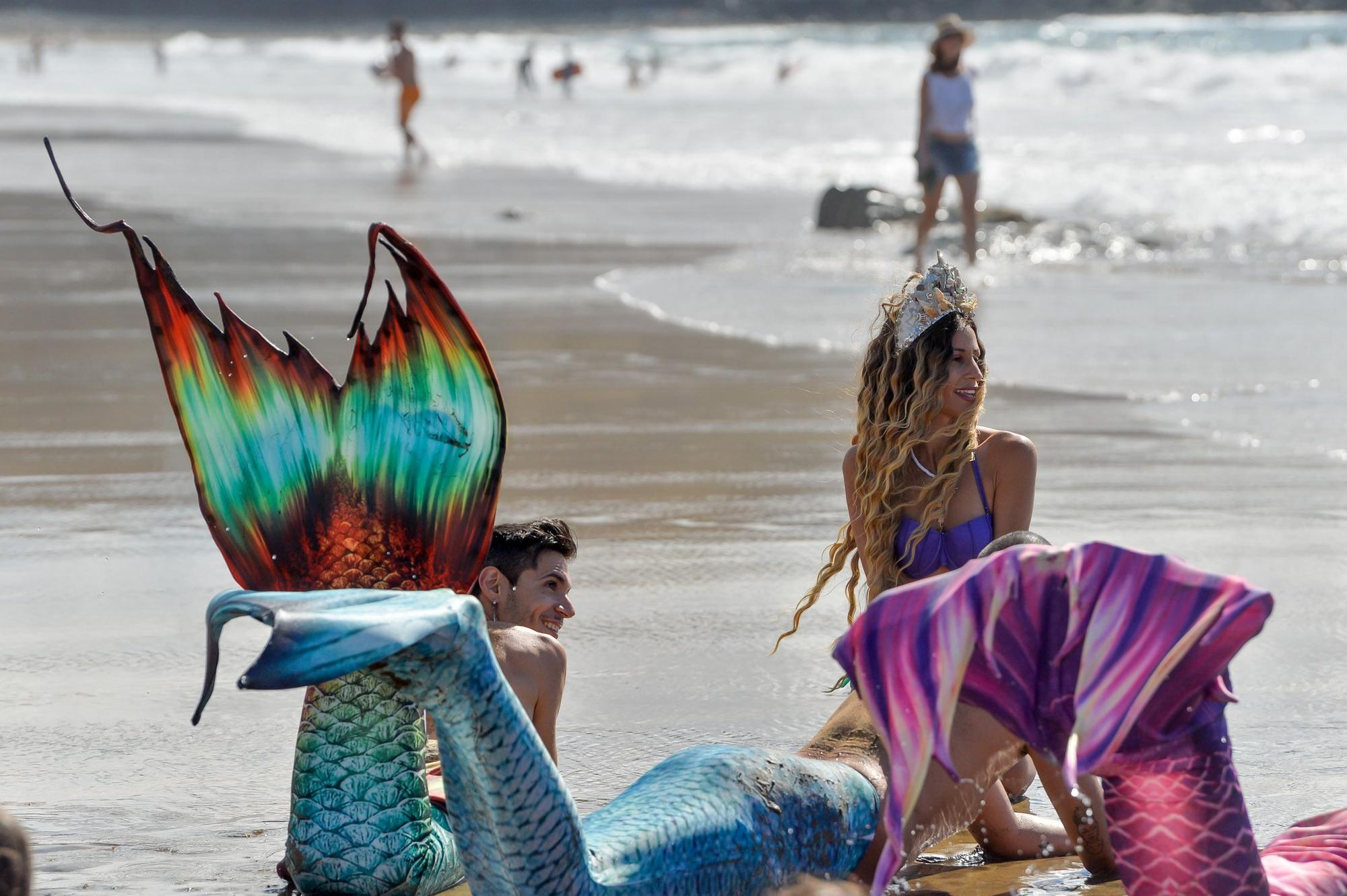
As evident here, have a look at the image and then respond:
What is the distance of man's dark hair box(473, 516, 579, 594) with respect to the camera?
157 inches

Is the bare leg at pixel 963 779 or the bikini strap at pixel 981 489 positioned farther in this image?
the bikini strap at pixel 981 489

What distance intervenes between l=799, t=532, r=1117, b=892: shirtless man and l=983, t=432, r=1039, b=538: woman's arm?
2.00 feet

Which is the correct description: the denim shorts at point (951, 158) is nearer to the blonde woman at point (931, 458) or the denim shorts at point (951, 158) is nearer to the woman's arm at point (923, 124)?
the woman's arm at point (923, 124)

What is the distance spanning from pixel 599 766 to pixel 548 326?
21.8ft

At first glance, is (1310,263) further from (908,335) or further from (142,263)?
(142,263)

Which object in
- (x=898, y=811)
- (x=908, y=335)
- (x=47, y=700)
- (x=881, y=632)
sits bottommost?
A: (x=47, y=700)

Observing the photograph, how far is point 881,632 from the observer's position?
2973 millimetres

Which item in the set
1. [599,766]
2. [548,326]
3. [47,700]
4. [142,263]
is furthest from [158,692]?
[548,326]

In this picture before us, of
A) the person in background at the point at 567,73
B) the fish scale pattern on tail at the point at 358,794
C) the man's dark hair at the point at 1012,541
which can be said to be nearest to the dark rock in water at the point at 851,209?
the man's dark hair at the point at 1012,541

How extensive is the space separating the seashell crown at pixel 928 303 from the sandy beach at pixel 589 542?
103 centimetres

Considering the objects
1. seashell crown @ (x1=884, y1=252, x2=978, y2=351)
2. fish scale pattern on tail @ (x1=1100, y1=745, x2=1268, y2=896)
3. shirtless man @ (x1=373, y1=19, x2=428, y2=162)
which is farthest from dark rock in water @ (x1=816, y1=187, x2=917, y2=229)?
fish scale pattern on tail @ (x1=1100, y1=745, x2=1268, y2=896)

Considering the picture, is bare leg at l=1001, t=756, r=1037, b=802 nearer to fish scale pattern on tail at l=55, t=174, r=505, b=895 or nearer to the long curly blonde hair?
the long curly blonde hair

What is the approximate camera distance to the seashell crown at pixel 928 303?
4246mm

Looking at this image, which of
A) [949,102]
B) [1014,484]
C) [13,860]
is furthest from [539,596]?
[949,102]
